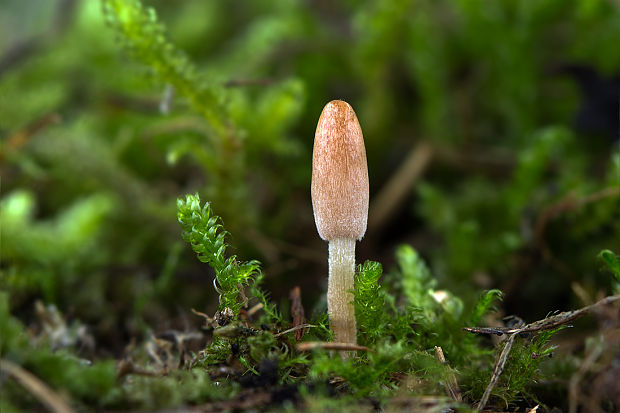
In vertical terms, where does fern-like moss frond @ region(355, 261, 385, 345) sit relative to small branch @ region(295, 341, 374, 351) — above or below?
above

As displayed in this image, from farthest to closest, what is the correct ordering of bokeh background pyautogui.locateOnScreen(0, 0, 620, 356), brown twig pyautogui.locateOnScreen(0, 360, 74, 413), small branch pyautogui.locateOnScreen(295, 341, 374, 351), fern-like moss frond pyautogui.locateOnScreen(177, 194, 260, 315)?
bokeh background pyautogui.locateOnScreen(0, 0, 620, 356), fern-like moss frond pyautogui.locateOnScreen(177, 194, 260, 315), small branch pyautogui.locateOnScreen(295, 341, 374, 351), brown twig pyautogui.locateOnScreen(0, 360, 74, 413)

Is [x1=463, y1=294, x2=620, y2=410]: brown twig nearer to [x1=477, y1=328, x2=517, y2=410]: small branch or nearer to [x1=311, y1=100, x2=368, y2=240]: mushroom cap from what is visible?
Result: [x1=477, y1=328, x2=517, y2=410]: small branch

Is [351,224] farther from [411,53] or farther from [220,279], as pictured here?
[411,53]

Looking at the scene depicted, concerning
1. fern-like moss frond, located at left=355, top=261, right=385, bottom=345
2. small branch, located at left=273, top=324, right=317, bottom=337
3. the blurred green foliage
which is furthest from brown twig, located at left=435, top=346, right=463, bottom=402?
small branch, located at left=273, top=324, right=317, bottom=337

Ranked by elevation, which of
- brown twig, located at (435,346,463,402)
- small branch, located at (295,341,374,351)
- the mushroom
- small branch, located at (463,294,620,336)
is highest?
the mushroom

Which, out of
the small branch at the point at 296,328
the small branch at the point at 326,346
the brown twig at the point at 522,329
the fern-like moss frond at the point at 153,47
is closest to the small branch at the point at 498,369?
the brown twig at the point at 522,329

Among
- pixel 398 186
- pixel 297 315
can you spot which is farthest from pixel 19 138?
pixel 398 186

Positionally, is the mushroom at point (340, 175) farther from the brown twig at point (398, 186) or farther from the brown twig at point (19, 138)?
the brown twig at point (19, 138)
